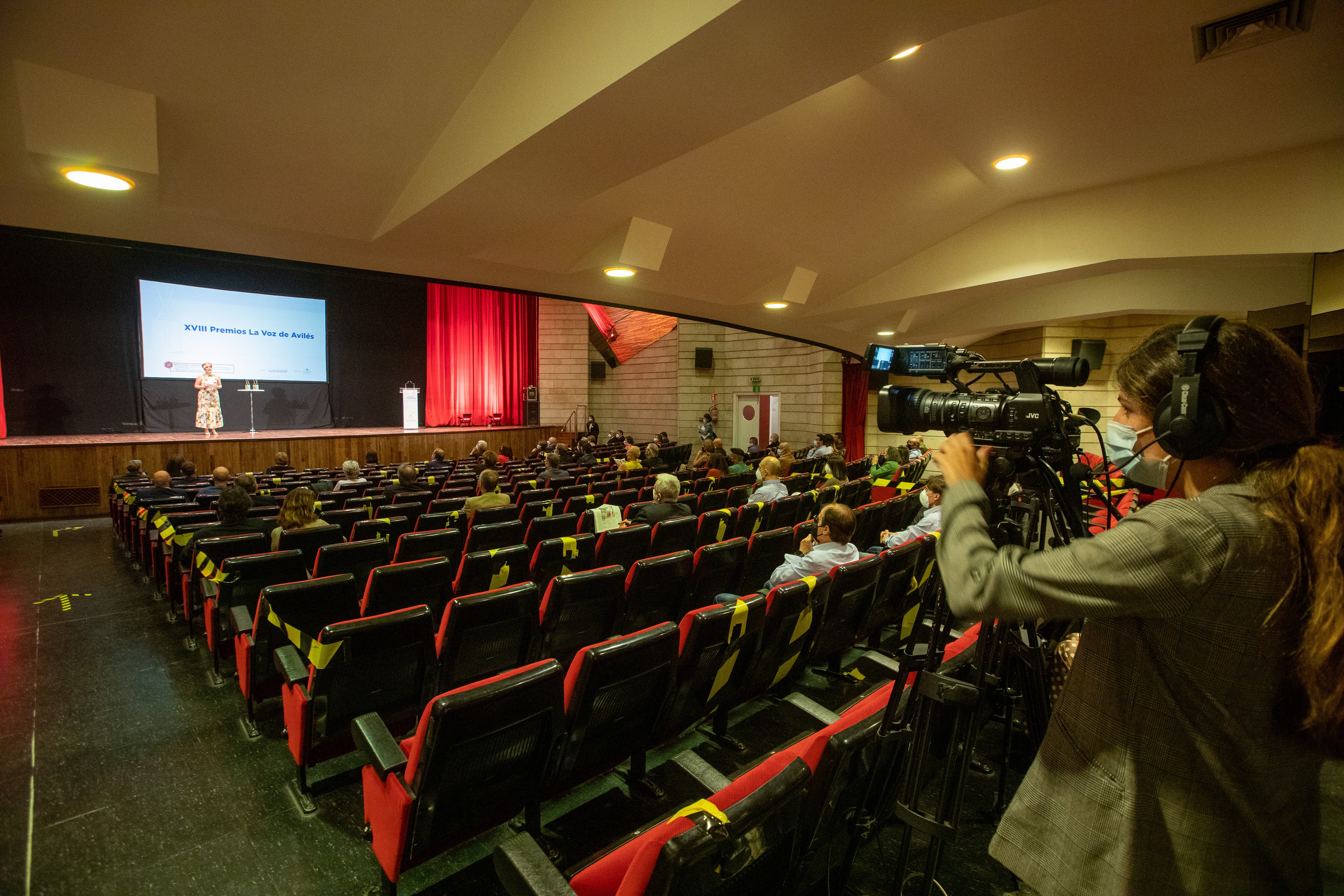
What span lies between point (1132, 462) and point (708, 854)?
1282 millimetres

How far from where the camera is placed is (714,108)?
276 centimetres

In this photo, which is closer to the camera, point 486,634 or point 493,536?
point 486,634

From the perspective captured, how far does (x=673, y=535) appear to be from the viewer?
3.88 m

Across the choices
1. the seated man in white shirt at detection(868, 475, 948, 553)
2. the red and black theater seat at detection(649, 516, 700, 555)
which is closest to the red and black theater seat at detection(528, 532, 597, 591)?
the red and black theater seat at detection(649, 516, 700, 555)

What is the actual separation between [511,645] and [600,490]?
142 inches

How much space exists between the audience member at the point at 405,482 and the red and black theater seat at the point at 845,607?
4242mm

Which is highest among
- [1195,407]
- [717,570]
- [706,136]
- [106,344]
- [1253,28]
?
[1253,28]

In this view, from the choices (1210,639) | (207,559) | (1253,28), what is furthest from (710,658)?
(1253,28)

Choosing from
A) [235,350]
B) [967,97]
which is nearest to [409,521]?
[967,97]

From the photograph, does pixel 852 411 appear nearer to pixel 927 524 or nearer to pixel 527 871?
pixel 927 524

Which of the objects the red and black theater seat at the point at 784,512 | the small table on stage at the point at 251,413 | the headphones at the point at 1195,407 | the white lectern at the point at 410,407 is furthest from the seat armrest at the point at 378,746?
the white lectern at the point at 410,407

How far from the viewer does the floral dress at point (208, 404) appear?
10.0m

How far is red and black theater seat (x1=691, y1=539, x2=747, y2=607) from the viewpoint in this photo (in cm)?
309

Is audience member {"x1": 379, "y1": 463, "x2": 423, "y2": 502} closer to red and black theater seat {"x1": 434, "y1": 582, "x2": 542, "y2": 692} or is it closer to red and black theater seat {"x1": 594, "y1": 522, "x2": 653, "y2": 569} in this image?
red and black theater seat {"x1": 594, "y1": 522, "x2": 653, "y2": 569}
